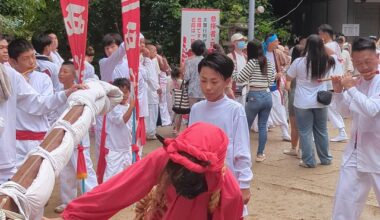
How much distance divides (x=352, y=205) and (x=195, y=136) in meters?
Answer: 2.40

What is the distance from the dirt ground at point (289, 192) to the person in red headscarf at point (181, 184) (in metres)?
2.89

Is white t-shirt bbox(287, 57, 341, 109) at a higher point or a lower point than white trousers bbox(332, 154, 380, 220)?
higher

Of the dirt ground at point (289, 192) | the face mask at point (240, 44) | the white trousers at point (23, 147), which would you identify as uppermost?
the face mask at point (240, 44)

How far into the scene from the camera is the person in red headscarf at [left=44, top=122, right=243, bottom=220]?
2.37 metres

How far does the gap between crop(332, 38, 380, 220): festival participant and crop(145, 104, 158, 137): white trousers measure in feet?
17.8

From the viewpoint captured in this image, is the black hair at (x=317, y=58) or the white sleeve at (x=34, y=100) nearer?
the white sleeve at (x=34, y=100)

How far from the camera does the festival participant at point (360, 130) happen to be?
416cm

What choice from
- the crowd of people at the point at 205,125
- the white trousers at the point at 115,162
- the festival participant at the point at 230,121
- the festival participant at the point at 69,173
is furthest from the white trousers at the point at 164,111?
the festival participant at the point at 230,121

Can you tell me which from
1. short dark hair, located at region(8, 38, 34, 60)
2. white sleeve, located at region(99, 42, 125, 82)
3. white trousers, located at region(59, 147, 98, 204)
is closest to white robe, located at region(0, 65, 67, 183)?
short dark hair, located at region(8, 38, 34, 60)

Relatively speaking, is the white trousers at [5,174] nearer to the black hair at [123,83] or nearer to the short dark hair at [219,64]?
the short dark hair at [219,64]

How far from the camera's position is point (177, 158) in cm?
233

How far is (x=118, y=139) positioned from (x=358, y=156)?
2666 mm

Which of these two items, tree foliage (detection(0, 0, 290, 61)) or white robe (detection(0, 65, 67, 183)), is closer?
white robe (detection(0, 65, 67, 183))

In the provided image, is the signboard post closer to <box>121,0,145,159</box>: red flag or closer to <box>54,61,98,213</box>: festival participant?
<box>121,0,145,159</box>: red flag
